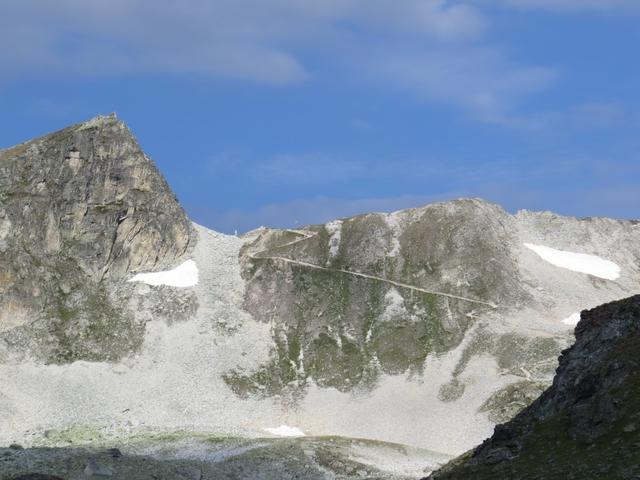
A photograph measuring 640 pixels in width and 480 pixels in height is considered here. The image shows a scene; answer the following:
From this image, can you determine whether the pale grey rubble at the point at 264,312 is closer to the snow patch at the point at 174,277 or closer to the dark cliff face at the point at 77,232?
the dark cliff face at the point at 77,232

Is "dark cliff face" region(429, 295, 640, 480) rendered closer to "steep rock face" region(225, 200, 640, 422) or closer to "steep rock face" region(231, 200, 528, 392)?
"steep rock face" region(225, 200, 640, 422)

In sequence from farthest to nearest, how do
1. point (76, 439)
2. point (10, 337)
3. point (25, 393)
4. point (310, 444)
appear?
point (10, 337)
point (25, 393)
point (76, 439)
point (310, 444)

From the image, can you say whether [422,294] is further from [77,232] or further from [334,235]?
[77,232]

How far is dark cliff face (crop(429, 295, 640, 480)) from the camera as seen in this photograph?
33375 millimetres

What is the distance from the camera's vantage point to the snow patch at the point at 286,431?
112000 mm

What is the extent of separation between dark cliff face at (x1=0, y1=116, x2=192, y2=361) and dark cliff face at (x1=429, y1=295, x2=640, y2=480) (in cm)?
9721

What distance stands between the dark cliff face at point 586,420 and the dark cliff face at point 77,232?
319 ft

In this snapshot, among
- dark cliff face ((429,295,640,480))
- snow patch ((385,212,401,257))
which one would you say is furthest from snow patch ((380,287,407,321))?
dark cliff face ((429,295,640,480))

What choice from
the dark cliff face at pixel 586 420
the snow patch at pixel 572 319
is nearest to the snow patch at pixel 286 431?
the snow patch at pixel 572 319

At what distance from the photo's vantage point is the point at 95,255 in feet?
485

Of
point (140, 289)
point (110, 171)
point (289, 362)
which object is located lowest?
point (289, 362)

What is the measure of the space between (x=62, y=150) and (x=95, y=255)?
2111cm

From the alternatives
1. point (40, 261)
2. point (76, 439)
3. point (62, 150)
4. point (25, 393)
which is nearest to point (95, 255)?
point (40, 261)

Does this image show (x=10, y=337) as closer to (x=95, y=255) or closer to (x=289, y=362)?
(x=95, y=255)
